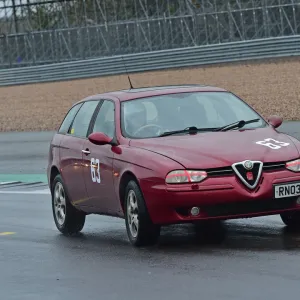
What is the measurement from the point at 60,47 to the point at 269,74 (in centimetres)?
2641

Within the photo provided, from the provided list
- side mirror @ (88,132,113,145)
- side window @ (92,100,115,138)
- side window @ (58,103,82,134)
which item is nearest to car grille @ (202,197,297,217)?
side mirror @ (88,132,113,145)

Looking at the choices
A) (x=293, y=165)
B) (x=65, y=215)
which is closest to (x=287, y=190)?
(x=293, y=165)

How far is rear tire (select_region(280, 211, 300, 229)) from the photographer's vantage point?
9.65 metres

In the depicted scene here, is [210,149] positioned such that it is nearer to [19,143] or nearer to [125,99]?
[125,99]

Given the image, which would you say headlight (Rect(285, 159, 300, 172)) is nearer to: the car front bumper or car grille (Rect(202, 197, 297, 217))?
the car front bumper

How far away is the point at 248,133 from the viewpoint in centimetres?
961

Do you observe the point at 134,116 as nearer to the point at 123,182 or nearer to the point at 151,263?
the point at 123,182

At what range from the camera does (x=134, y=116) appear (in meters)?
10.2

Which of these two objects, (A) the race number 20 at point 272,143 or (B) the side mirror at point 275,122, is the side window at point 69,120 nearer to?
(B) the side mirror at point 275,122

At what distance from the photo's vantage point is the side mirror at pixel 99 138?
989 cm

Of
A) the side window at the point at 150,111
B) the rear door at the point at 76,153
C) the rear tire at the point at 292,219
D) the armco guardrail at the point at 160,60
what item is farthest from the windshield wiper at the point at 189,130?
the armco guardrail at the point at 160,60

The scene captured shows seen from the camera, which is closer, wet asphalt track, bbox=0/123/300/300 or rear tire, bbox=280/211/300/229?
wet asphalt track, bbox=0/123/300/300

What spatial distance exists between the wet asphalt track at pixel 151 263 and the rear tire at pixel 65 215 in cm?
13

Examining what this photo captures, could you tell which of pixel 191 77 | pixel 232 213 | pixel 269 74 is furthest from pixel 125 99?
pixel 191 77
